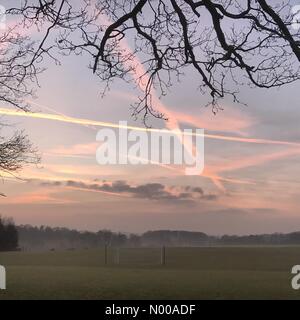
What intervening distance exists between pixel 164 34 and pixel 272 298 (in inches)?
245

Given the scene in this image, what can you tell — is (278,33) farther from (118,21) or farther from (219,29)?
(118,21)

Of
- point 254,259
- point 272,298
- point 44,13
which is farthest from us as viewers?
point 254,259

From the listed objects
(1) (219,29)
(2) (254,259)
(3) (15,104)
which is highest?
(1) (219,29)

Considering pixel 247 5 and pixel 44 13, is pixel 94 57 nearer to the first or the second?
pixel 44 13

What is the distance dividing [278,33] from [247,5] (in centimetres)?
82

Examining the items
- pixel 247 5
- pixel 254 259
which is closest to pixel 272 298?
pixel 247 5

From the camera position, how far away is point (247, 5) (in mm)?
10836

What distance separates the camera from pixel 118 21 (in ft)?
36.0
